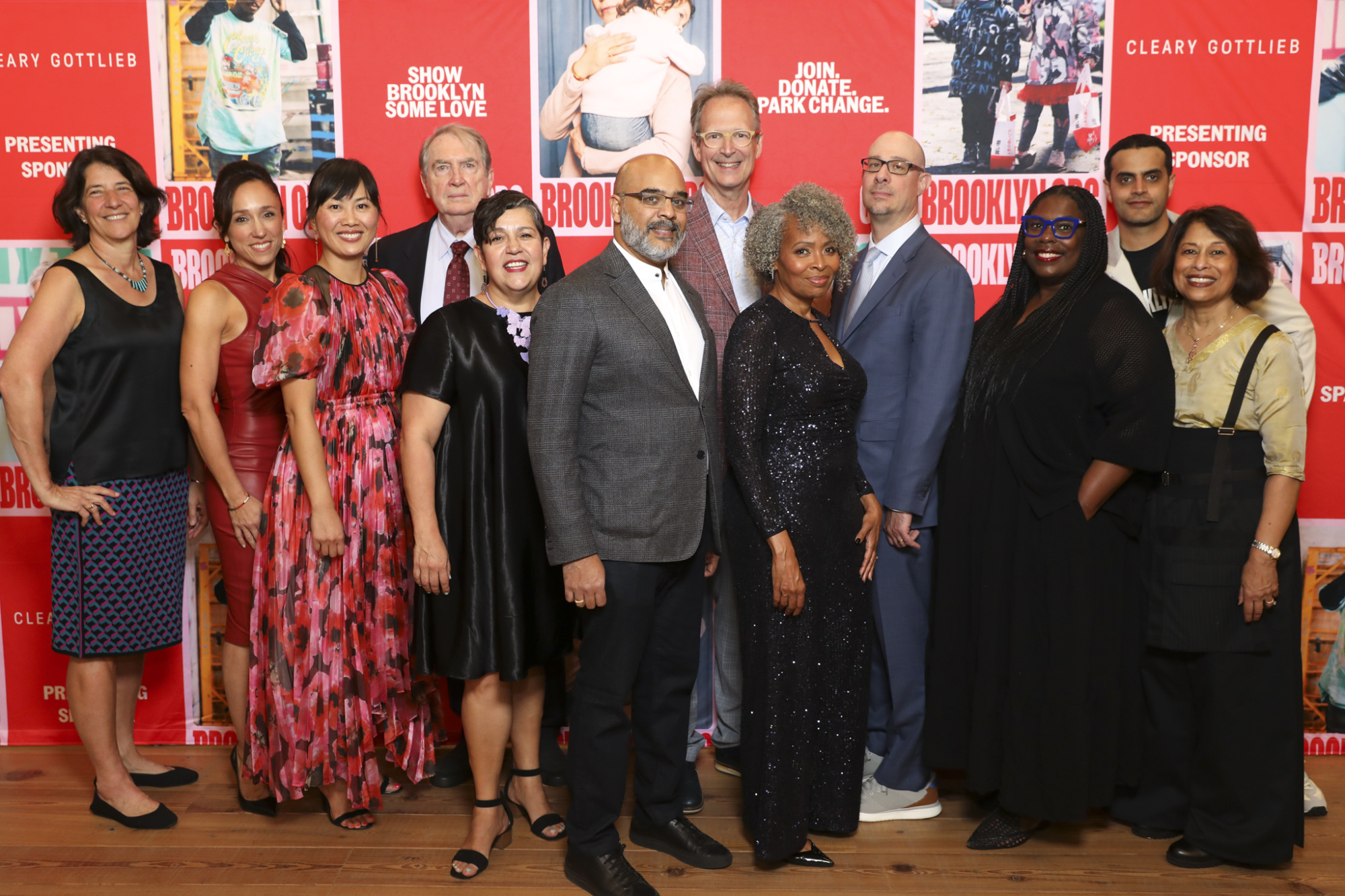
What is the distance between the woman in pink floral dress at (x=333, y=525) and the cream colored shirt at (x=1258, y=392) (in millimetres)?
2282

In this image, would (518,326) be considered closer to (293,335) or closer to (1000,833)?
(293,335)

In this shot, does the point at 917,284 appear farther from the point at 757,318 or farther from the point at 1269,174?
the point at 1269,174

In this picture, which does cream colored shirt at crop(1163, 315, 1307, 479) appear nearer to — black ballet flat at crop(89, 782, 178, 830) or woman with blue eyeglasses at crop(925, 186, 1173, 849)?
woman with blue eyeglasses at crop(925, 186, 1173, 849)

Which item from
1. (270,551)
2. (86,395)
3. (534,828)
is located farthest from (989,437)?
(86,395)

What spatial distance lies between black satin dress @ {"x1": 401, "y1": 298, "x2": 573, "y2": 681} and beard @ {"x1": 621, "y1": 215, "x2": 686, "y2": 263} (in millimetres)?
361

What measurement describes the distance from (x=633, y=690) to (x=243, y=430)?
1.47 metres

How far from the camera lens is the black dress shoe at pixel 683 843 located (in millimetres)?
2611

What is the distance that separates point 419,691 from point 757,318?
1.53 metres

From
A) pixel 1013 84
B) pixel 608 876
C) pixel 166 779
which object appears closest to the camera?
pixel 608 876

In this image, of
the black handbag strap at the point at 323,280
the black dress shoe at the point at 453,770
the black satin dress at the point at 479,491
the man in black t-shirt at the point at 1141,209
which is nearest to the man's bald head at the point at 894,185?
the man in black t-shirt at the point at 1141,209

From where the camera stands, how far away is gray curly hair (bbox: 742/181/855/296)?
2482mm

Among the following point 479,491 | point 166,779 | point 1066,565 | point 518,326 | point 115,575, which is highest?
point 518,326

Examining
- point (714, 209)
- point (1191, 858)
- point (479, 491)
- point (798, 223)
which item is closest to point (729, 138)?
point (714, 209)

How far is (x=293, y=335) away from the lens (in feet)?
8.33
